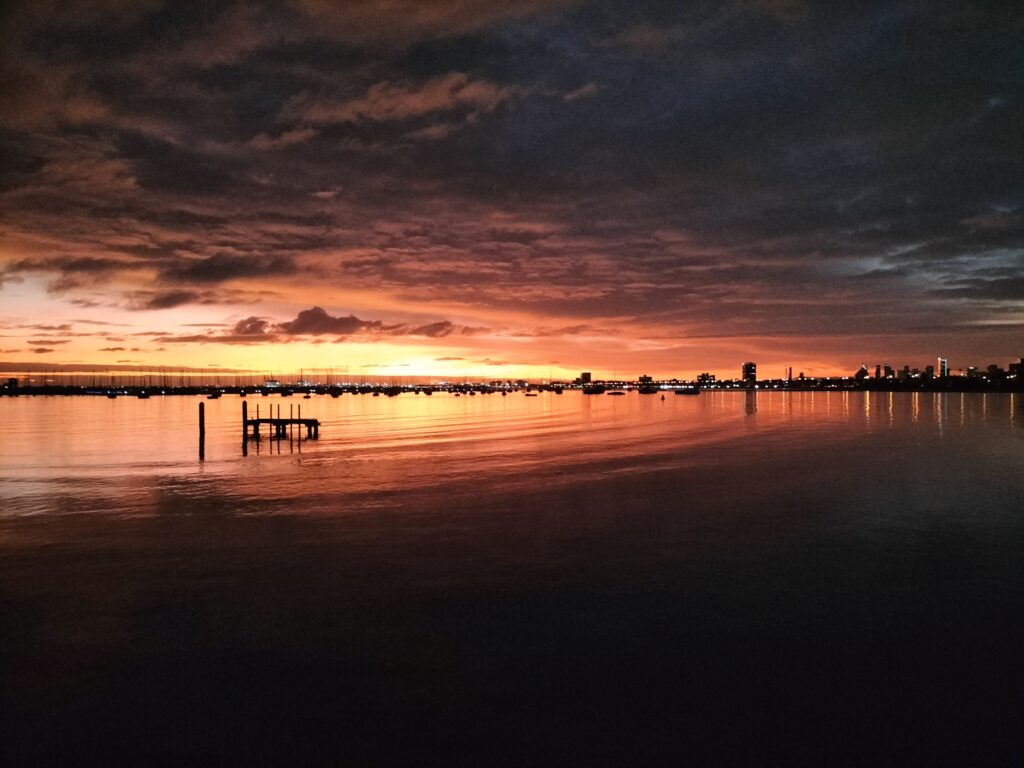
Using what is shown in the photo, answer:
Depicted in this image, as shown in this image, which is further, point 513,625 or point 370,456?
point 370,456

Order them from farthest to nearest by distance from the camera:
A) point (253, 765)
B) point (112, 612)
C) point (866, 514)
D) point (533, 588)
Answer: point (866, 514), point (533, 588), point (112, 612), point (253, 765)

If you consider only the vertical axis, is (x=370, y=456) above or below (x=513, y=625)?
above

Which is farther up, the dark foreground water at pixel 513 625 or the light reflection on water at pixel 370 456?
the light reflection on water at pixel 370 456

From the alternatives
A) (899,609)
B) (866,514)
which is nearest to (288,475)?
(866,514)

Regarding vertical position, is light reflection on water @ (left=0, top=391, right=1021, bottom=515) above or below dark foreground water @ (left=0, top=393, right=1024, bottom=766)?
above

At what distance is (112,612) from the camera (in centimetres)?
1247

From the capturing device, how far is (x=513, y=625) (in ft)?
38.7

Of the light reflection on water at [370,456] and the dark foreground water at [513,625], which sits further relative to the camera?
the light reflection on water at [370,456]

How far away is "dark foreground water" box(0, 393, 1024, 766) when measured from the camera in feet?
27.4

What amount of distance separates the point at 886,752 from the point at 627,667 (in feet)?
11.2

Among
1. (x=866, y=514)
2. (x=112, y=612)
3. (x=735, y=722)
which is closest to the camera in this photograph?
(x=735, y=722)

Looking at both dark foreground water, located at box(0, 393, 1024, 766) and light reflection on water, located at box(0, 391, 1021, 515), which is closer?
dark foreground water, located at box(0, 393, 1024, 766)

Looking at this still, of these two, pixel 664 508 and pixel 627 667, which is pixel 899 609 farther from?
pixel 664 508

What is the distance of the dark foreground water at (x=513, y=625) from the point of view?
8344 mm
